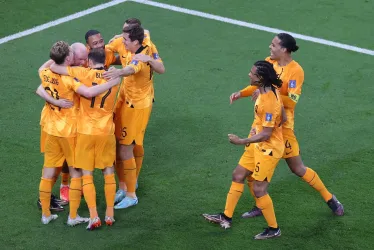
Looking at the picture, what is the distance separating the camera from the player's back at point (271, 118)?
27.9 feet

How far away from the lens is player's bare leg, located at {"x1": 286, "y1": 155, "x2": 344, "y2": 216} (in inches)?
366

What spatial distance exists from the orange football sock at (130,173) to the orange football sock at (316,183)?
1969 millimetres

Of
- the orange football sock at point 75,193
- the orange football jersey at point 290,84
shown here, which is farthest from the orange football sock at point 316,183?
the orange football sock at point 75,193

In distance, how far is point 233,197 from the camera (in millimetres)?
9133

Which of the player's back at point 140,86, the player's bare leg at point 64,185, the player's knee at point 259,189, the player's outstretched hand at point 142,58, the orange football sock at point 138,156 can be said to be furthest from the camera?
the orange football sock at point 138,156

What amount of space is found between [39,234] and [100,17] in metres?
6.88

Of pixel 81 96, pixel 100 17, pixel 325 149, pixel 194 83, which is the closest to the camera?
pixel 81 96

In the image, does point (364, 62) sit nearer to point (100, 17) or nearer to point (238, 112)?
point (238, 112)

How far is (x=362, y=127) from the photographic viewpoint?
11531 mm

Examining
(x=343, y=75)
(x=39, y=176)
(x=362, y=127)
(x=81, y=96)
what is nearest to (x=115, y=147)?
(x=81, y=96)

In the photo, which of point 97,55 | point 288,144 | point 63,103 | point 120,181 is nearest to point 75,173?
point 63,103

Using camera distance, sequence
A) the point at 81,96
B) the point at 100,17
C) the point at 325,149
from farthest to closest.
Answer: the point at 100,17 → the point at 325,149 → the point at 81,96

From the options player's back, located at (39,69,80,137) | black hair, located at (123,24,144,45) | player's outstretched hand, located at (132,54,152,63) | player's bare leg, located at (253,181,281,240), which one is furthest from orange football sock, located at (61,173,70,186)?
player's bare leg, located at (253,181,281,240)

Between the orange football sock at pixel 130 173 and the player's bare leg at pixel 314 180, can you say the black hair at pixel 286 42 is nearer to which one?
the player's bare leg at pixel 314 180
